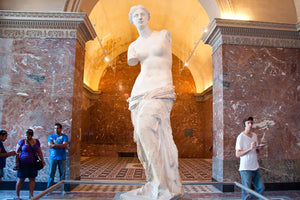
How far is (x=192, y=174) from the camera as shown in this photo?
8.11 meters

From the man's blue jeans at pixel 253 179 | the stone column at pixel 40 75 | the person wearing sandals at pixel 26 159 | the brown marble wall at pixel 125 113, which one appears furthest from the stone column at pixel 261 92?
the brown marble wall at pixel 125 113

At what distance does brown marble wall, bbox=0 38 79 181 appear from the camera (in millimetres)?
5801

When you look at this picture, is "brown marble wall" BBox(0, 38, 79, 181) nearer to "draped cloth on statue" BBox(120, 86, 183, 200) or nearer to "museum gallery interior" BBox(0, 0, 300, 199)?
"museum gallery interior" BBox(0, 0, 300, 199)

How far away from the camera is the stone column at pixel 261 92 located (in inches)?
238

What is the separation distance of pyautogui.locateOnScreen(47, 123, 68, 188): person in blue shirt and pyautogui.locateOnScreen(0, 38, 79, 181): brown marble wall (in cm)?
52

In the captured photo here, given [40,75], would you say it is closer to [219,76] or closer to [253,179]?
[219,76]

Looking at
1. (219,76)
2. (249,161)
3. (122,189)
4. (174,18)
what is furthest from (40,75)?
(174,18)

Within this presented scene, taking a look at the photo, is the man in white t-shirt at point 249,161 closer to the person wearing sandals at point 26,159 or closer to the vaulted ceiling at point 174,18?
the person wearing sandals at point 26,159

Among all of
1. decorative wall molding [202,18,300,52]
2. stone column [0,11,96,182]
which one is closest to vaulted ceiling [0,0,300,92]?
decorative wall molding [202,18,300,52]

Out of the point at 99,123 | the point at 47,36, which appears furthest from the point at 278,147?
the point at 99,123

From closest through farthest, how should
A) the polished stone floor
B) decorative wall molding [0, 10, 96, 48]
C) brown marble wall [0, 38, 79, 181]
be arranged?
the polished stone floor < brown marble wall [0, 38, 79, 181] < decorative wall molding [0, 10, 96, 48]

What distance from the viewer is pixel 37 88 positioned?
5926 millimetres

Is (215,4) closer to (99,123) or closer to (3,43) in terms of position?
(3,43)

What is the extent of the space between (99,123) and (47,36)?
29.3 feet
